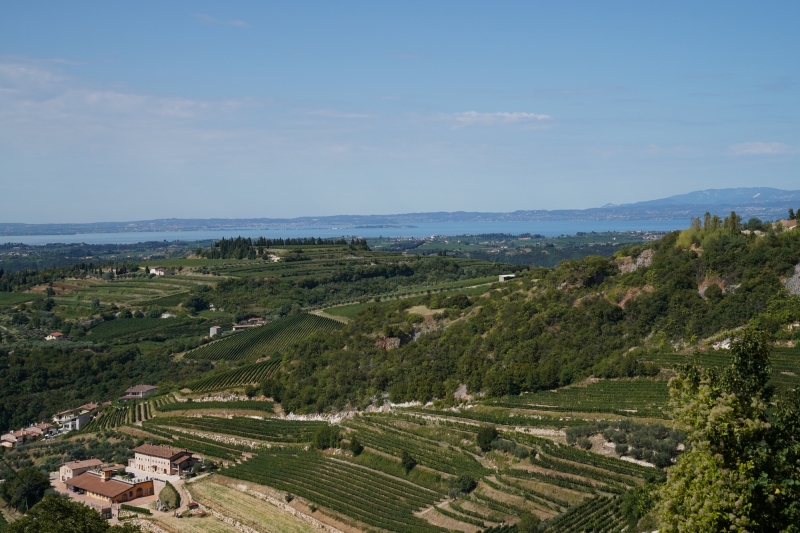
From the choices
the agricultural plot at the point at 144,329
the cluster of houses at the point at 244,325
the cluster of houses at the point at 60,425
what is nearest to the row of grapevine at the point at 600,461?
the cluster of houses at the point at 60,425

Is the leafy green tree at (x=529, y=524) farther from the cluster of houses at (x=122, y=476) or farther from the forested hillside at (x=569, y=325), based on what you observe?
the cluster of houses at (x=122, y=476)

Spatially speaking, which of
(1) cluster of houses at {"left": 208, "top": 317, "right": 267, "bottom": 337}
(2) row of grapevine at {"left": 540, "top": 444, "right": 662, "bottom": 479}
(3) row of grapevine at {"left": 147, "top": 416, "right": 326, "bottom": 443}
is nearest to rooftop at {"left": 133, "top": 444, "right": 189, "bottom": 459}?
(3) row of grapevine at {"left": 147, "top": 416, "right": 326, "bottom": 443}

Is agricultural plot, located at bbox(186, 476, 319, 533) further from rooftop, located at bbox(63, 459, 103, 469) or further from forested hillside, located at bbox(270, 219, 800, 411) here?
forested hillside, located at bbox(270, 219, 800, 411)

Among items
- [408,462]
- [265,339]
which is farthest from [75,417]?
[408,462]

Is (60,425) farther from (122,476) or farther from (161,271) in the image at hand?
(161,271)

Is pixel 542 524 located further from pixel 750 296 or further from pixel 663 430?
pixel 750 296

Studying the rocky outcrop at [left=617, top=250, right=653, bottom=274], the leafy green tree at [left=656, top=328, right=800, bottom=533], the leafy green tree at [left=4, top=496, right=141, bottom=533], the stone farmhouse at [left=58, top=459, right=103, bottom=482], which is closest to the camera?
the leafy green tree at [left=656, top=328, right=800, bottom=533]

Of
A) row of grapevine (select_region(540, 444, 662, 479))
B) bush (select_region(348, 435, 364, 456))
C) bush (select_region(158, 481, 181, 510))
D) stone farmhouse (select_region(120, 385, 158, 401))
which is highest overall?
row of grapevine (select_region(540, 444, 662, 479))
